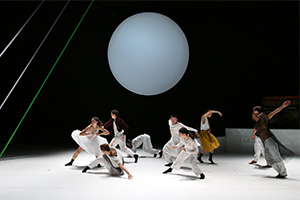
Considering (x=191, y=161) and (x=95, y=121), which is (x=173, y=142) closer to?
(x=191, y=161)

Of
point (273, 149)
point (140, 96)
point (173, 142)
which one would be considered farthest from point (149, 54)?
point (273, 149)

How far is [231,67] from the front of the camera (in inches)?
396

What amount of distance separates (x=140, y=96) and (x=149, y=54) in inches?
86.5

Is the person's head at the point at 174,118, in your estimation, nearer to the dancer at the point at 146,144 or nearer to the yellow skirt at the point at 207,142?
the yellow skirt at the point at 207,142

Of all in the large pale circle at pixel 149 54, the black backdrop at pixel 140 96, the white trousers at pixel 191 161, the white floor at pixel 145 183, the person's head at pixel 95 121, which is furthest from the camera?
the black backdrop at pixel 140 96

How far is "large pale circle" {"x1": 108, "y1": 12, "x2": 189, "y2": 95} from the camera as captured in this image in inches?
344

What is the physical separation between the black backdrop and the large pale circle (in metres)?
1.00

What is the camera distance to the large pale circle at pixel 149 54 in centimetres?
874

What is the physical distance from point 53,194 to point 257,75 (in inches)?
302

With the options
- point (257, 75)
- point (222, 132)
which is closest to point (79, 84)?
point (222, 132)

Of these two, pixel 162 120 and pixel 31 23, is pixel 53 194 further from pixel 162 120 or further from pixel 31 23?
pixel 31 23

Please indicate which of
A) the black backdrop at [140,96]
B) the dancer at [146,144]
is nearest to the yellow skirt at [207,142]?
the dancer at [146,144]

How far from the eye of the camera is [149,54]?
8.78 m

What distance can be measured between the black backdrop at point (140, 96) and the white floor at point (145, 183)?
12.2 feet
